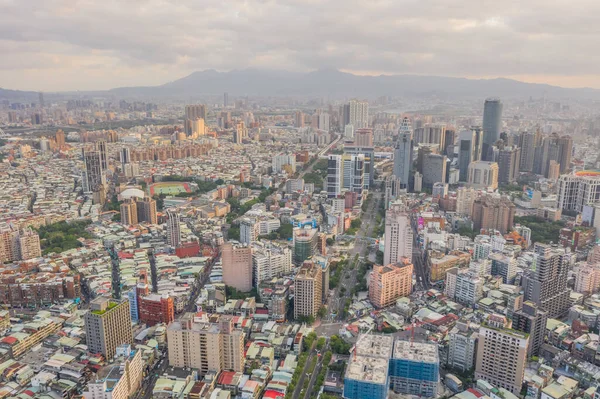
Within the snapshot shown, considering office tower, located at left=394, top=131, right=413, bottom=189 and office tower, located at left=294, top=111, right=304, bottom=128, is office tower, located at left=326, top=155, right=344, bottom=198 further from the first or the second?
office tower, located at left=294, top=111, right=304, bottom=128

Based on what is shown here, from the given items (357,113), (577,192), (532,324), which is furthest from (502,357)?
(357,113)

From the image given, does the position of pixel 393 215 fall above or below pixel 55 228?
above

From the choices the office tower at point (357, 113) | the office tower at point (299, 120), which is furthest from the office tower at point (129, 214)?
the office tower at point (299, 120)

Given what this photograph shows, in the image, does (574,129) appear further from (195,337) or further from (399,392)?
(195,337)

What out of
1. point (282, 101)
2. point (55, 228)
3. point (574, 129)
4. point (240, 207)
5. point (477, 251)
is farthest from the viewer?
point (282, 101)

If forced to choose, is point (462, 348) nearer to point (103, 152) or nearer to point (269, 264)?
point (269, 264)

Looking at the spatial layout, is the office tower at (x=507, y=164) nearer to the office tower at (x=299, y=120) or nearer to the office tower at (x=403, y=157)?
the office tower at (x=403, y=157)

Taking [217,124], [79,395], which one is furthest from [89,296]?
[217,124]

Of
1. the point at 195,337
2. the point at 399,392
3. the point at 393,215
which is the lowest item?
the point at 399,392
